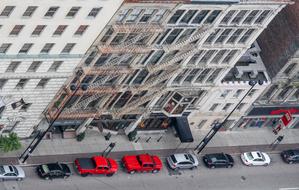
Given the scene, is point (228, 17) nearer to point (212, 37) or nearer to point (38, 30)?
point (212, 37)

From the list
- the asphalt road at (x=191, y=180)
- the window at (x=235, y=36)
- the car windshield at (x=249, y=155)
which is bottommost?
the asphalt road at (x=191, y=180)

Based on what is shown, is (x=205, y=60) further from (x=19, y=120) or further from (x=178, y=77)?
(x=19, y=120)

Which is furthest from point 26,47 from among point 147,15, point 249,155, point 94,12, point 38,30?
point 249,155

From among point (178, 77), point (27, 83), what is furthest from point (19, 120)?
point (178, 77)

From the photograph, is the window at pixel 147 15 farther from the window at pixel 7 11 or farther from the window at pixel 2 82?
the window at pixel 2 82

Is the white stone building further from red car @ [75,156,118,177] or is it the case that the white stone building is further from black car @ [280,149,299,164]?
black car @ [280,149,299,164]

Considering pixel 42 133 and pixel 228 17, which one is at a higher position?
pixel 228 17

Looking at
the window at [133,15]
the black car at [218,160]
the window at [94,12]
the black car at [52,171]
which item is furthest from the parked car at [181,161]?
the window at [94,12]
